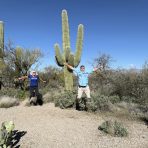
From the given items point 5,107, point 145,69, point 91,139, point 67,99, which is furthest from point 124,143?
point 145,69

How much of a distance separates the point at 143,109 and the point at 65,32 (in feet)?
23.5

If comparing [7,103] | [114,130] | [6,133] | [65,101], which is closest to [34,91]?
[7,103]

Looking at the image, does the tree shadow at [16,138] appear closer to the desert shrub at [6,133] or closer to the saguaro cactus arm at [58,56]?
the desert shrub at [6,133]

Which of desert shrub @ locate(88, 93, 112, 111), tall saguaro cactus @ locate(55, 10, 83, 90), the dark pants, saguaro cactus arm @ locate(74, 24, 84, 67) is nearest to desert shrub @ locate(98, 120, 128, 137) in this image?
desert shrub @ locate(88, 93, 112, 111)

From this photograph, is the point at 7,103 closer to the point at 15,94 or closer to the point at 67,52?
the point at 15,94

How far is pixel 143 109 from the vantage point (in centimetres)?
1342

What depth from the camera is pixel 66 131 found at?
9.54 meters

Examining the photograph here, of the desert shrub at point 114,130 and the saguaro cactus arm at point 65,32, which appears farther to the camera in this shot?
the saguaro cactus arm at point 65,32

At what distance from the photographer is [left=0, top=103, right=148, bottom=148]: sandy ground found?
8.35m

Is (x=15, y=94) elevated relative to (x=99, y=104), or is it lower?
elevated

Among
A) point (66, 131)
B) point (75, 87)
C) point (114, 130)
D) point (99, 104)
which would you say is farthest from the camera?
point (75, 87)

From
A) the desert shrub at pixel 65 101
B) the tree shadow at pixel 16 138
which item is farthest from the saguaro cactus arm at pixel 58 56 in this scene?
the tree shadow at pixel 16 138

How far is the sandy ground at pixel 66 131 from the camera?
8352mm

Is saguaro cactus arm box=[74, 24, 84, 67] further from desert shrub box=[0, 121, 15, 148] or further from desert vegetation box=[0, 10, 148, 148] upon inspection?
desert shrub box=[0, 121, 15, 148]
